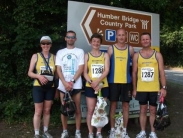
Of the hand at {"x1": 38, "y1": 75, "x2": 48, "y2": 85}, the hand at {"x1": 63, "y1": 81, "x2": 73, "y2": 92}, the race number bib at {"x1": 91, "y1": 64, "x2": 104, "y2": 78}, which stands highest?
the race number bib at {"x1": 91, "y1": 64, "x2": 104, "y2": 78}

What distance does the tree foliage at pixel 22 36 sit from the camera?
5586 mm

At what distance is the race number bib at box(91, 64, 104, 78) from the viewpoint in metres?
4.58

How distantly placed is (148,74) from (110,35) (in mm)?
1363

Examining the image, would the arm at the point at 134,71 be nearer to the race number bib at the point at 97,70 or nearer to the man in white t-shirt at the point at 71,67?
the race number bib at the point at 97,70

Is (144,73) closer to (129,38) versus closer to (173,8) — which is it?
(129,38)

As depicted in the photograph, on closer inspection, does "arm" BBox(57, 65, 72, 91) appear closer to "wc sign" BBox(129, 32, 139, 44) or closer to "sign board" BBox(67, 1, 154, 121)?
"sign board" BBox(67, 1, 154, 121)

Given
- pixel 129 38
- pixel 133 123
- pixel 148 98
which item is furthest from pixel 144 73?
pixel 133 123

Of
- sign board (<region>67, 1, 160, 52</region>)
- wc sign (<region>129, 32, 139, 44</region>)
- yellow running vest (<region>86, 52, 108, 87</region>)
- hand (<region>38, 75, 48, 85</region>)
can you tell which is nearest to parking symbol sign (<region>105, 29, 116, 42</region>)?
sign board (<region>67, 1, 160, 52</region>)

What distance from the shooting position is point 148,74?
4.74m

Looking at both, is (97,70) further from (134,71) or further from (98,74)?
(134,71)

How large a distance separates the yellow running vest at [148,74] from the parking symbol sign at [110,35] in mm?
1052

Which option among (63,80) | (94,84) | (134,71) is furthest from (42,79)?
(134,71)

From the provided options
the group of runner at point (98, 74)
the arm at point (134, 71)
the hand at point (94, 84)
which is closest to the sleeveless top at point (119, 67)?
the group of runner at point (98, 74)

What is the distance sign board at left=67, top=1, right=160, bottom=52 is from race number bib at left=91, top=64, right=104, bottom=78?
2.60ft
